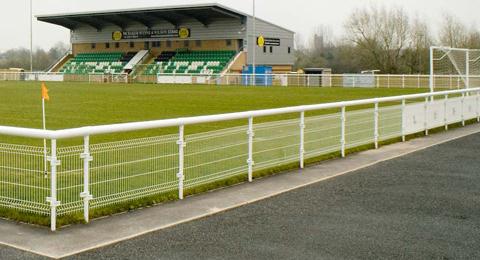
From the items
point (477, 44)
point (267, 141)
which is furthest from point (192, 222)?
point (477, 44)

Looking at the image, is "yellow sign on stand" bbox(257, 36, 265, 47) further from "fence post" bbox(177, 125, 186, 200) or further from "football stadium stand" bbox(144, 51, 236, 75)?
"fence post" bbox(177, 125, 186, 200)

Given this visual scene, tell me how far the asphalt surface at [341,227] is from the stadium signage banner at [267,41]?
55.0 metres

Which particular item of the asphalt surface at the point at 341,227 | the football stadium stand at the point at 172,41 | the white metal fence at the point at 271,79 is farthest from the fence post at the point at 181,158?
the football stadium stand at the point at 172,41

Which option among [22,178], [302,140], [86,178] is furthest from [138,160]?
[302,140]

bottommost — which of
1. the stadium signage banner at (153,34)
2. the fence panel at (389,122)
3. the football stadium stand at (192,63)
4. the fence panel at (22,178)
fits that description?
the fence panel at (22,178)

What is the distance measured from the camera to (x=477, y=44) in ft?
175

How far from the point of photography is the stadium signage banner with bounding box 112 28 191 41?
220ft

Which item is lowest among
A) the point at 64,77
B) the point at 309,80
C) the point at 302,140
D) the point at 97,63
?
the point at 302,140

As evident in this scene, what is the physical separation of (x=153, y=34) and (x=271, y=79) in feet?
77.2

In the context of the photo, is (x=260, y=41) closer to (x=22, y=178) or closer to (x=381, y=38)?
(x=381, y=38)

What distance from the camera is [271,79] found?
50.3 m

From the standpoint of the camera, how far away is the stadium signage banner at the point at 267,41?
209 feet

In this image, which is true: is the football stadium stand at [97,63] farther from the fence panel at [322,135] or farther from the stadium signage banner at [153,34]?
the fence panel at [322,135]

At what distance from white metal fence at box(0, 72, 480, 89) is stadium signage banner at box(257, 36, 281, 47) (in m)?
11.8
